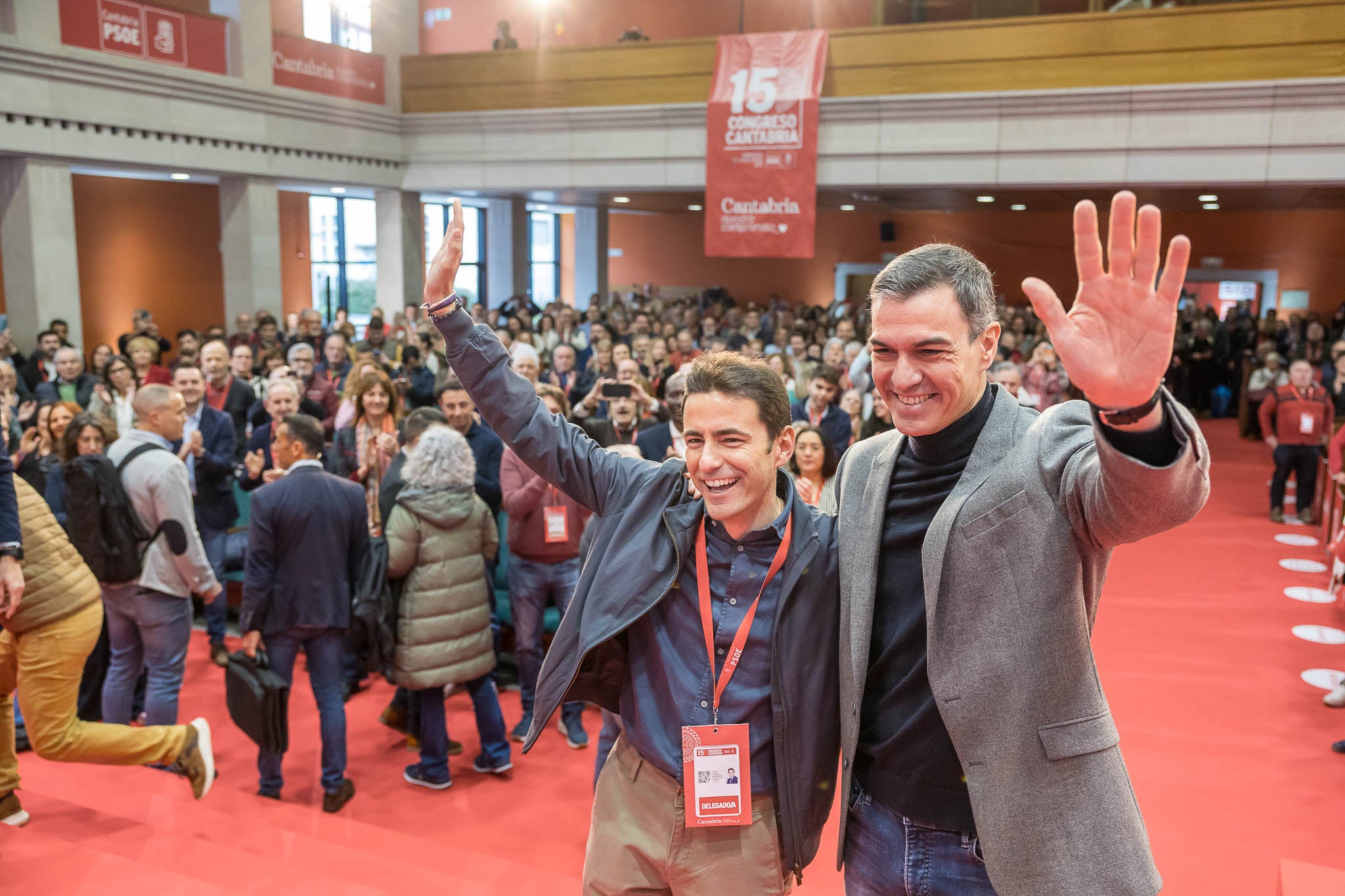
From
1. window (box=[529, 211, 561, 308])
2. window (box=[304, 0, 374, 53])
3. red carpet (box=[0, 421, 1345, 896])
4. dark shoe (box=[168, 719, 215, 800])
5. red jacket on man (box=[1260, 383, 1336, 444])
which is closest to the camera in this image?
red carpet (box=[0, 421, 1345, 896])

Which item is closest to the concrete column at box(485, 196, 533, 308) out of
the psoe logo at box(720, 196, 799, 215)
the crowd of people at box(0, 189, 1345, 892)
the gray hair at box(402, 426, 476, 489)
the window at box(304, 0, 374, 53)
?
the window at box(304, 0, 374, 53)

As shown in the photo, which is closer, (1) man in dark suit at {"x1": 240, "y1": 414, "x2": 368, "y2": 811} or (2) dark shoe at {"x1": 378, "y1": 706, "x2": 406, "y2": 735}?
(1) man in dark suit at {"x1": 240, "y1": 414, "x2": 368, "y2": 811}

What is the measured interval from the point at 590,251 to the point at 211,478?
14.9 meters

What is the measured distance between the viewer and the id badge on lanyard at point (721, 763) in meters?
1.89

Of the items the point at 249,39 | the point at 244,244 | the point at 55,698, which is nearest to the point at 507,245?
the point at 244,244

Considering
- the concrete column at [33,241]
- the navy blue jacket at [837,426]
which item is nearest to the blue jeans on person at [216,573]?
the navy blue jacket at [837,426]

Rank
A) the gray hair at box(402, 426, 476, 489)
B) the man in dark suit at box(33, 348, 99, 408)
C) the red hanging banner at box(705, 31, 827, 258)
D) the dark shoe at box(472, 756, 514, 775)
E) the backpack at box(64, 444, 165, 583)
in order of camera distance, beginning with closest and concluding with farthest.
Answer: the backpack at box(64, 444, 165, 583) < the gray hair at box(402, 426, 476, 489) < the dark shoe at box(472, 756, 514, 775) < the man in dark suit at box(33, 348, 99, 408) < the red hanging banner at box(705, 31, 827, 258)

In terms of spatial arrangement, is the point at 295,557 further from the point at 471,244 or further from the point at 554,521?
the point at 471,244

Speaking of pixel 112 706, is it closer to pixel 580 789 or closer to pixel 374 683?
pixel 374 683

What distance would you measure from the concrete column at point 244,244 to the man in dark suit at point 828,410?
9442 mm

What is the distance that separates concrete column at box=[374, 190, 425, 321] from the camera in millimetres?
15562

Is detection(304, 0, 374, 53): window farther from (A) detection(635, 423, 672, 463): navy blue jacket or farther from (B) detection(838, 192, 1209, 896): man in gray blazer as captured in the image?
(B) detection(838, 192, 1209, 896): man in gray blazer

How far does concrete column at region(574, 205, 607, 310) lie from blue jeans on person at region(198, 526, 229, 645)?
1440 cm

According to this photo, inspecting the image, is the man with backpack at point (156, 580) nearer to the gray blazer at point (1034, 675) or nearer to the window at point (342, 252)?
the gray blazer at point (1034, 675)
